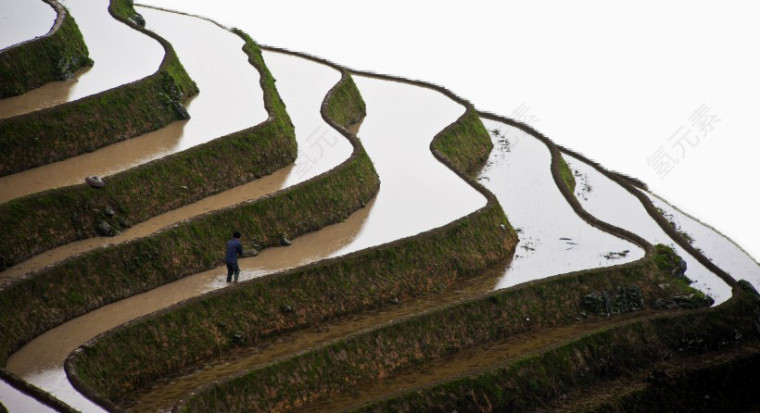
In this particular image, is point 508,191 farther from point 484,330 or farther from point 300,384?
point 300,384

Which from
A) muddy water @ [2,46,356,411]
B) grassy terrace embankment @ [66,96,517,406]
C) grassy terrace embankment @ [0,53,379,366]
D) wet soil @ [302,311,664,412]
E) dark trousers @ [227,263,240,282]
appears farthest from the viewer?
dark trousers @ [227,263,240,282]

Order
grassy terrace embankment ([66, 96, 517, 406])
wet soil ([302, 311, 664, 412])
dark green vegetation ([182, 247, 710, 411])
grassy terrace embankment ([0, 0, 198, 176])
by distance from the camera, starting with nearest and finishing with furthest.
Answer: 1. dark green vegetation ([182, 247, 710, 411])
2. grassy terrace embankment ([66, 96, 517, 406])
3. wet soil ([302, 311, 664, 412])
4. grassy terrace embankment ([0, 0, 198, 176])

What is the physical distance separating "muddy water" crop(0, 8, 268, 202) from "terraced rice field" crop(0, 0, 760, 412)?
125 millimetres

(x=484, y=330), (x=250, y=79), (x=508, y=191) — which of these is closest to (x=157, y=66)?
(x=250, y=79)

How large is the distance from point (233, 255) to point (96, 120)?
26.7 feet

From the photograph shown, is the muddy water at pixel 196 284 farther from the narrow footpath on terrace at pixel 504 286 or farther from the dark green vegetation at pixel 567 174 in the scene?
the dark green vegetation at pixel 567 174

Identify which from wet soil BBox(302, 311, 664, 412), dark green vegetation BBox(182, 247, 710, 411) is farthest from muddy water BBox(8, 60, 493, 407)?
wet soil BBox(302, 311, 664, 412)

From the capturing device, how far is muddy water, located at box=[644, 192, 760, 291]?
3541 cm

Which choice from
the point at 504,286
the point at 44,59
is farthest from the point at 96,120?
the point at 504,286

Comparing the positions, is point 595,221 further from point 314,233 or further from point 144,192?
point 144,192

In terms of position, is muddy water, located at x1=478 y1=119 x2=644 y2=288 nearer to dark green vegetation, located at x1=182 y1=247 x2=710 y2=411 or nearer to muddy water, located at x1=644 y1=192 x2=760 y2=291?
dark green vegetation, located at x1=182 y1=247 x2=710 y2=411

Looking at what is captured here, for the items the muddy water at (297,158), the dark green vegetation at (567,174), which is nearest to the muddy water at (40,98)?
the muddy water at (297,158)

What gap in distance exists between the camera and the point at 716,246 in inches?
1503

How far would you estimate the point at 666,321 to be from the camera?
92.8ft
